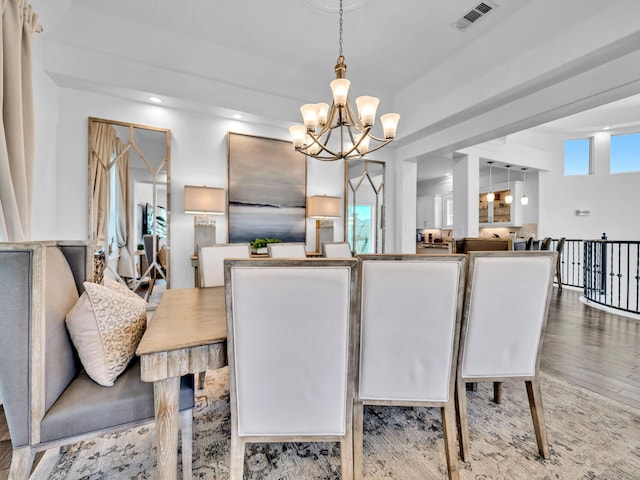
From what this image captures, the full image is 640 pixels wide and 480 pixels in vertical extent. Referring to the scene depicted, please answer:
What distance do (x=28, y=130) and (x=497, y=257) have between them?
301 centimetres

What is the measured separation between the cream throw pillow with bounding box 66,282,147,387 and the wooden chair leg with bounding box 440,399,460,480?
136 cm

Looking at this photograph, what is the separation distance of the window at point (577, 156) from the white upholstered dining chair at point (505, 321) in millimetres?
7655

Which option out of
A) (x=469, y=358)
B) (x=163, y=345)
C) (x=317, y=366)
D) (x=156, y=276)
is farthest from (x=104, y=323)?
(x=156, y=276)

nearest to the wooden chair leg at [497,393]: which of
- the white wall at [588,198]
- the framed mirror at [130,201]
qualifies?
the framed mirror at [130,201]

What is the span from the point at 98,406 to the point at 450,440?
1.38 metres

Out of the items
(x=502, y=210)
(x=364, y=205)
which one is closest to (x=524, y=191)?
(x=502, y=210)

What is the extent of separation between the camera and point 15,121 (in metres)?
1.81

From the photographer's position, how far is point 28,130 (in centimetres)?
→ 201

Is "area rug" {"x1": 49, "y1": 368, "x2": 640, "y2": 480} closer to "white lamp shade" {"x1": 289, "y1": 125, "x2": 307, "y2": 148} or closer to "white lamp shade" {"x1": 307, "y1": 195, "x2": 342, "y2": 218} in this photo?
"white lamp shade" {"x1": 289, "y1": 125, "x2": 307, "y2": 148}

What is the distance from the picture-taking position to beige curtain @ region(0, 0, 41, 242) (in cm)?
172

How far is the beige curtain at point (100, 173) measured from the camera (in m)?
3.15

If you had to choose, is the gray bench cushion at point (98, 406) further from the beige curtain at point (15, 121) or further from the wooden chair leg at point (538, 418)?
the wooden chair leg at point (538, 418)

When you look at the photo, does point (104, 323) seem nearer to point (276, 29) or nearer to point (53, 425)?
point (53, 425)

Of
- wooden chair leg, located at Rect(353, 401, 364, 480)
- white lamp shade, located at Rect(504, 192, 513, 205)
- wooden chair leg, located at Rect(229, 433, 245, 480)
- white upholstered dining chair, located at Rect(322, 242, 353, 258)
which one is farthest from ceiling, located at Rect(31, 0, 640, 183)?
white lamp shade, located at Rect(504, 192, 513, 205)
